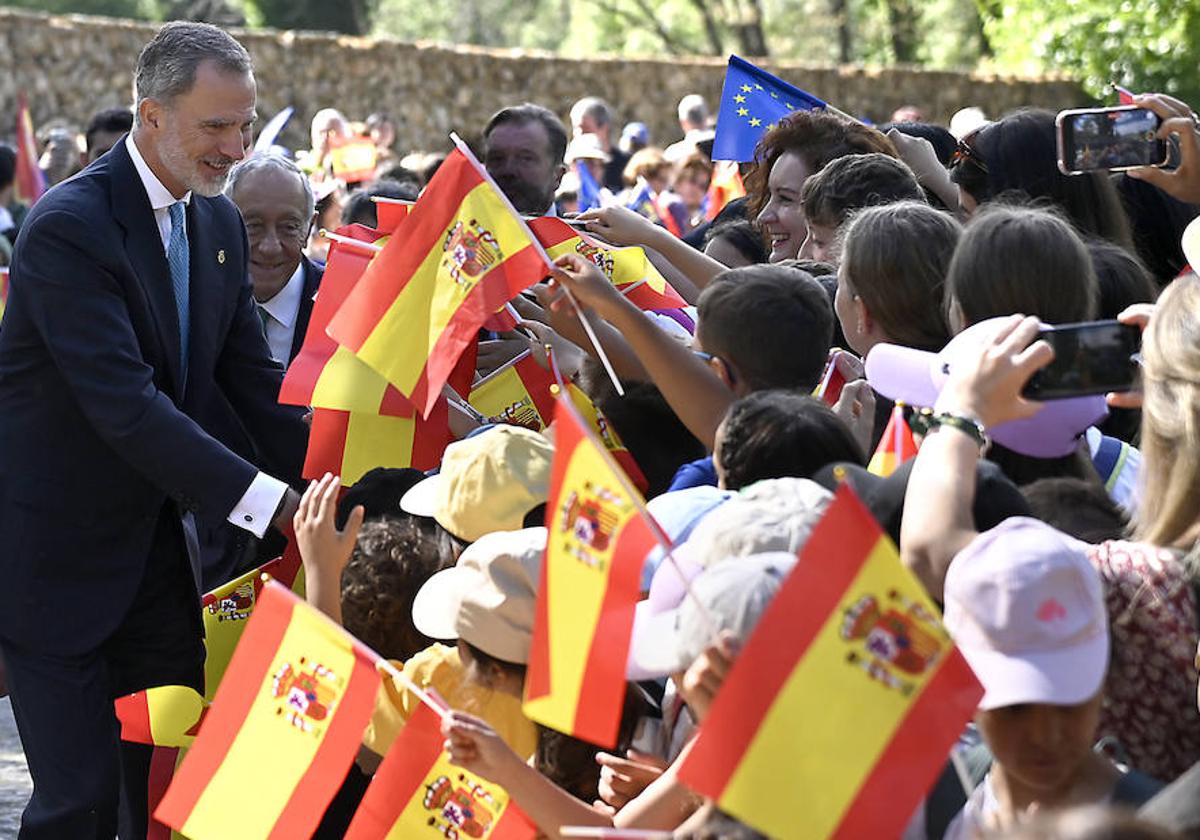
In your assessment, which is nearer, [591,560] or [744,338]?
[591,560]

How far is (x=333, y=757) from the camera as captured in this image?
11.2ft

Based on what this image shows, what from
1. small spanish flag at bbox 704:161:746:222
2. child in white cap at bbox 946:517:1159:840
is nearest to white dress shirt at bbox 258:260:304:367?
child in white cap at bbox 946:517:1159:840

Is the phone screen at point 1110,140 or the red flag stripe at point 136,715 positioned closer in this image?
the phone screen at point 1110,140

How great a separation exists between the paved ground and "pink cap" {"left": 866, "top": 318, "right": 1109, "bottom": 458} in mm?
3619

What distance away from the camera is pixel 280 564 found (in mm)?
4934

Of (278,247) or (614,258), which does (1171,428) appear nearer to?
(614,258)

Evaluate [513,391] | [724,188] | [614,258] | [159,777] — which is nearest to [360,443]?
[513,391]

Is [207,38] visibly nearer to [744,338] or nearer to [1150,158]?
[744,338]

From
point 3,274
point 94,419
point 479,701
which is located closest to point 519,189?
point 94,419

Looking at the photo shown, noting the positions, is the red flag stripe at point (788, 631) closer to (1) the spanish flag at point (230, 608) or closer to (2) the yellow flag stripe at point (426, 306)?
(2) the yellow flag stripe at point (426, 306)

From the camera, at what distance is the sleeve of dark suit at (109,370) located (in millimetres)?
4332

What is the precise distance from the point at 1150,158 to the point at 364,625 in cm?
193

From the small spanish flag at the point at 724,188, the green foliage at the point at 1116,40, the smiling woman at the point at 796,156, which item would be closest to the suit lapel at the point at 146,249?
the smiling woman at the point at 796,156

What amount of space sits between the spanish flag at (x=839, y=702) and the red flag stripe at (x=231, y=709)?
1.20 metres
